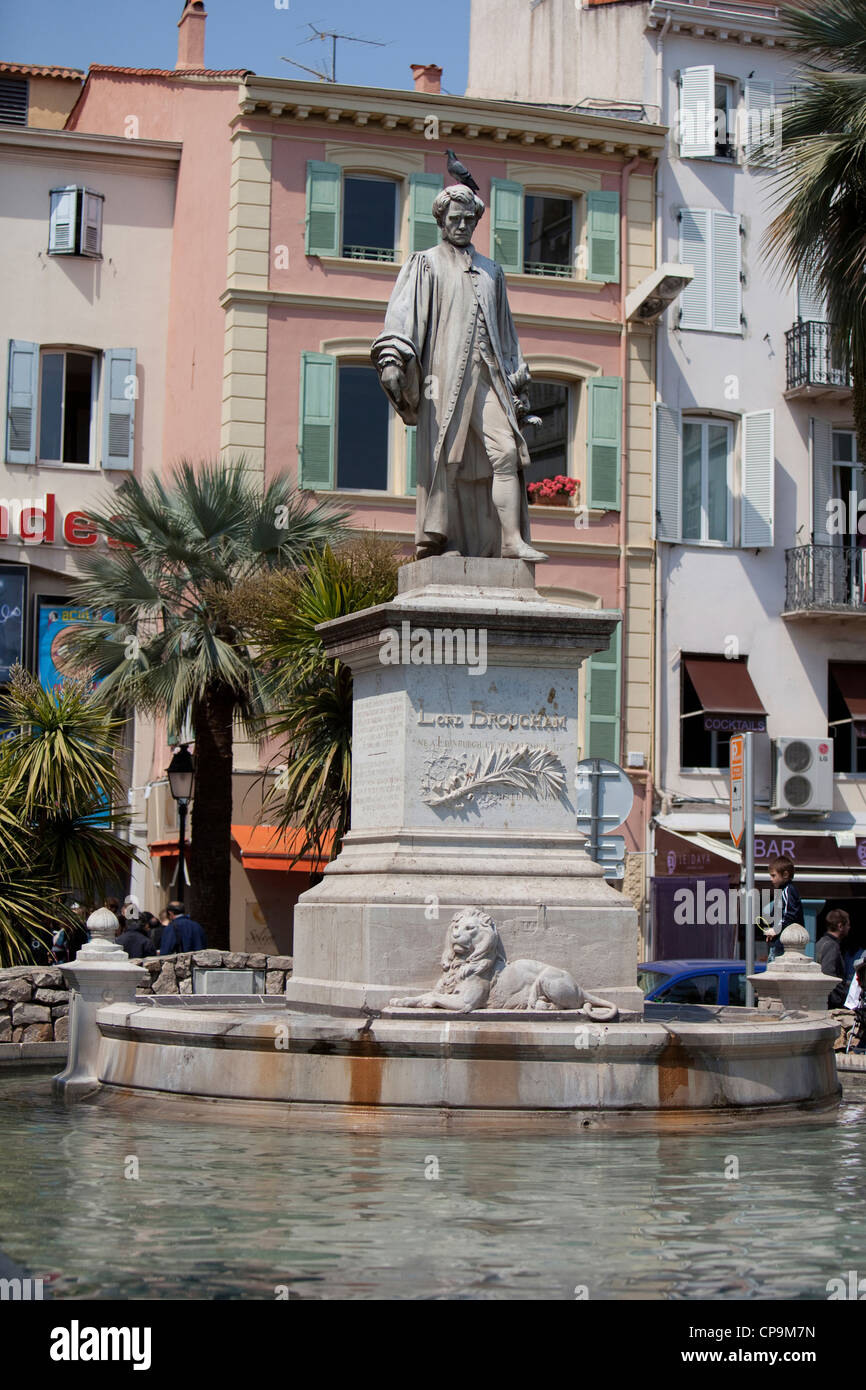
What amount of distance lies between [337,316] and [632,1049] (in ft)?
72.5

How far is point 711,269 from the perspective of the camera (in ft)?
99.9

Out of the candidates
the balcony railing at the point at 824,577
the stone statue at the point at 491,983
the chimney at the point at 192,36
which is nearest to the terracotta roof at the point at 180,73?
the chimney at the point at 192,36

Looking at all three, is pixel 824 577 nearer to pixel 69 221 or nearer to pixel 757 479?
pixel 757 479

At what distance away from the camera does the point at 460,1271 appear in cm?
527

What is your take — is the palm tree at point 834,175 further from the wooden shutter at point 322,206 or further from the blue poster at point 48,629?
the blue poster at point 48,629

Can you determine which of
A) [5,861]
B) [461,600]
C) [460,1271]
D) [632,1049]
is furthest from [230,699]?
[460,1271]

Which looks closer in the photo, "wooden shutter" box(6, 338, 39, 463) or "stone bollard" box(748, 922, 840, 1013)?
"stone bollard" box(748, 922, 840, 1013)

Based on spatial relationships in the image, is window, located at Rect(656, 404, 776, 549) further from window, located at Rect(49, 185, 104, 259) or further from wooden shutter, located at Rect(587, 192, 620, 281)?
window, located at Rect(49, 185, 104, 259)

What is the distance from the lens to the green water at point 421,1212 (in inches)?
205

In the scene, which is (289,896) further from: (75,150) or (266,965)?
(75,150)

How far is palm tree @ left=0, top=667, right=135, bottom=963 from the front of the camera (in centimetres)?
1590

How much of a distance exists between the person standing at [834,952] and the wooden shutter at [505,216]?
57.7 feet

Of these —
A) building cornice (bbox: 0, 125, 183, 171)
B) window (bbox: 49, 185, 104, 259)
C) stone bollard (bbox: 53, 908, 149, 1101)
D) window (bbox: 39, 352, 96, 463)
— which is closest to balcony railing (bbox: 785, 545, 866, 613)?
window (bbox: 39, 352, 96, 463)

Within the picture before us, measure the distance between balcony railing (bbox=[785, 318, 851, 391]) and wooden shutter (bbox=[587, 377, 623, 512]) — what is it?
2.99 metres
